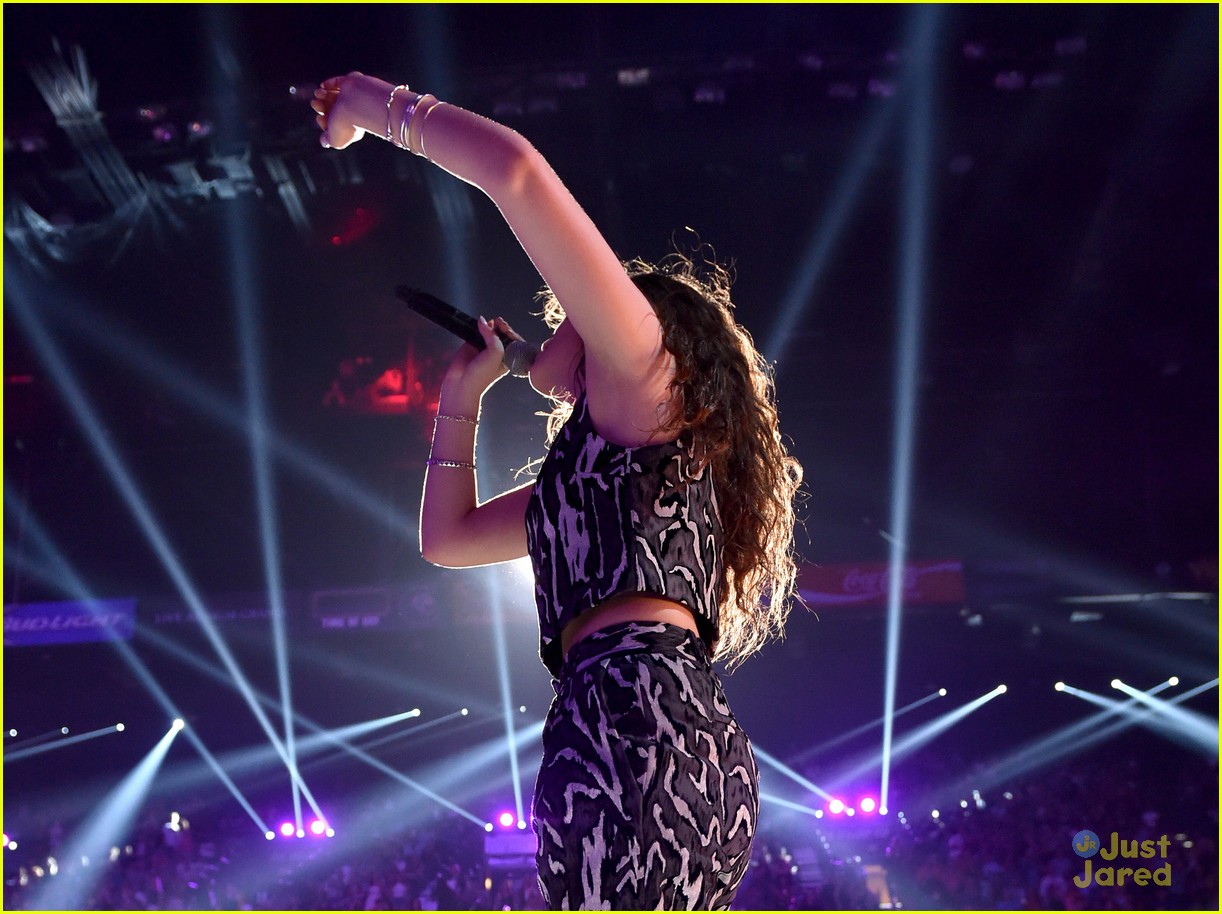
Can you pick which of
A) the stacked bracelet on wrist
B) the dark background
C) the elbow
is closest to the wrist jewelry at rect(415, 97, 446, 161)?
the stacked bracelet on wrist

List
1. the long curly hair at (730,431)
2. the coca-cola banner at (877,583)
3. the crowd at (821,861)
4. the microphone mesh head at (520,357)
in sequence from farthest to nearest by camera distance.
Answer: the coca-cola banner at (877,583) < the crowd at (821,861) < the microphone mesh head at (520,357) < the long curly hair at (730,431)

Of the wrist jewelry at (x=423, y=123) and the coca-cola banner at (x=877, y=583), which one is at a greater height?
the coca-cola banner at (x=877, y=583)

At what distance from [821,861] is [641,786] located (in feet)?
39.0

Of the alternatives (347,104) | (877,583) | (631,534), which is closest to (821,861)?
(877,583)

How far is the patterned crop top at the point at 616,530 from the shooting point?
1.21m

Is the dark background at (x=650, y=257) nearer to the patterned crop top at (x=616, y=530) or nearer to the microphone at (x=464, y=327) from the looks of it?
the microphone at (x=464, y=327)

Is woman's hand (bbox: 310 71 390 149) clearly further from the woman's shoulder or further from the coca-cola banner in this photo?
the coca-cola banner

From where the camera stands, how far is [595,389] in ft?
4.05

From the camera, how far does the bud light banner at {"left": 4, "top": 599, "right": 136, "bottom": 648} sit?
35.6ft

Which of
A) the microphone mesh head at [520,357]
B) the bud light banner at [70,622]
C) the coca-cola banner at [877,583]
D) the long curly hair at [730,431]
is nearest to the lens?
the long curly hair at [730,431]

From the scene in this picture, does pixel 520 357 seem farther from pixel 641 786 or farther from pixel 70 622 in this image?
pixel 70 622

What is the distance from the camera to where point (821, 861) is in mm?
11656

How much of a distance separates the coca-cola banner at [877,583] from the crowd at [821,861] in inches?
104

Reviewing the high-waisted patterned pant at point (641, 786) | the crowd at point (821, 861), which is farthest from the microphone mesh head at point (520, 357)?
the crowd at point (821, 861)
